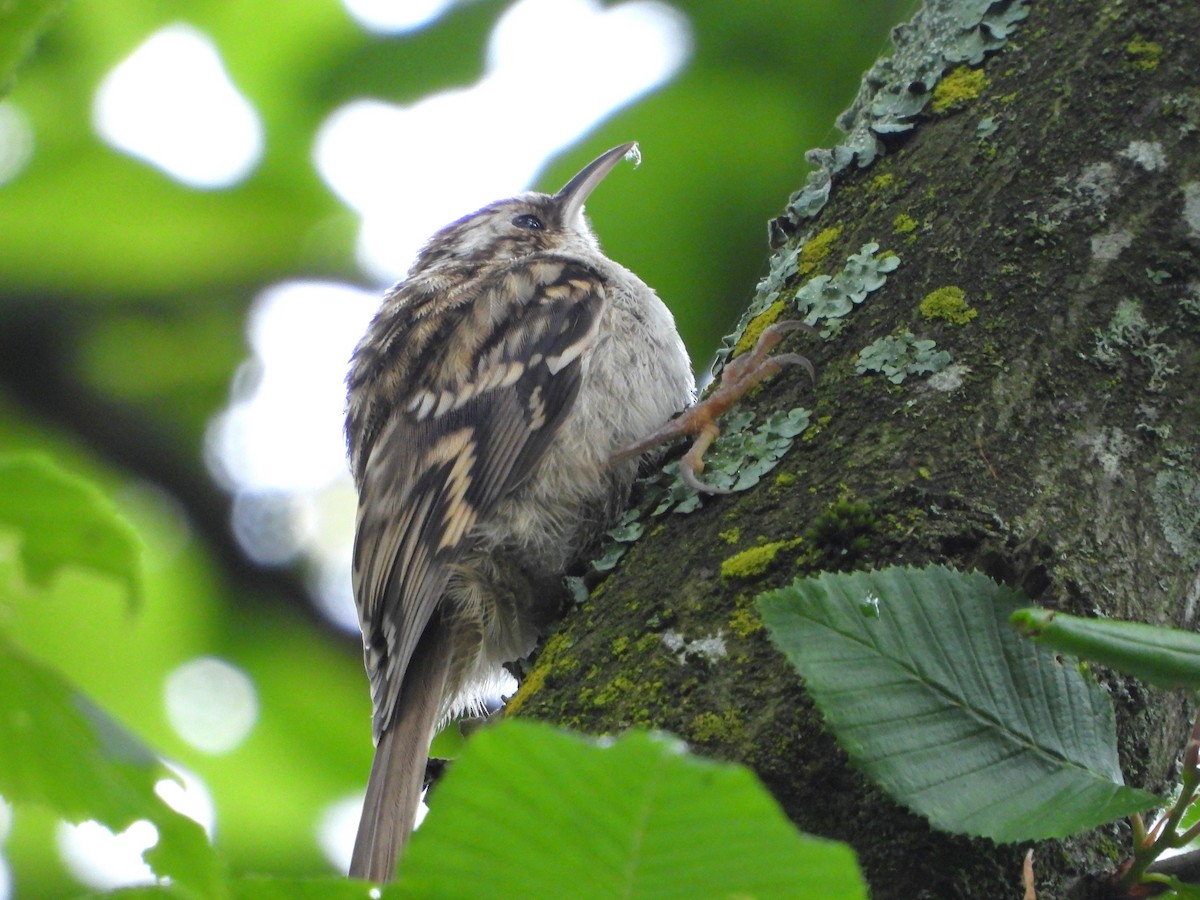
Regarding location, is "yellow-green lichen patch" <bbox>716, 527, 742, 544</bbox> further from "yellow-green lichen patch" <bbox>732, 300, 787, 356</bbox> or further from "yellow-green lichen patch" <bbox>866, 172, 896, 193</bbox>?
"yellow-green lichen patch" <bbox>866, 172, 896, 193</bbox>

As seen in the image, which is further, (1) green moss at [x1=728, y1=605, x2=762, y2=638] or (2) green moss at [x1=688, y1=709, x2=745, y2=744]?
(1) green moss at [x1=728, y1=605, x2=762, y2=638]

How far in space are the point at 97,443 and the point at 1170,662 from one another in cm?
371

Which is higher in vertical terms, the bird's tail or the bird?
the bird

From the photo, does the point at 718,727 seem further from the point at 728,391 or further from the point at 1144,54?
the point at 1144,54

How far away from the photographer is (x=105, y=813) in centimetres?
67

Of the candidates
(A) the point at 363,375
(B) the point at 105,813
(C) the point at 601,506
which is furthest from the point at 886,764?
(A) the point at 363,375

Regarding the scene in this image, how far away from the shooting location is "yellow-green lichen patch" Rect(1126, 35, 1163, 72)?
6.27ft

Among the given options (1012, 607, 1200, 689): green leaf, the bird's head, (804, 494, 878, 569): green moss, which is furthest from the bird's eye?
(1012, 607, 1200, 689): green leaf

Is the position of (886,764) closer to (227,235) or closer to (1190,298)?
(1190,298)

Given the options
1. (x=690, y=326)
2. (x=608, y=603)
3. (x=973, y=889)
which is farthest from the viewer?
(x=690, y=326)

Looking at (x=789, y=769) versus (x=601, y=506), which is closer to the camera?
(x=789, y=769)

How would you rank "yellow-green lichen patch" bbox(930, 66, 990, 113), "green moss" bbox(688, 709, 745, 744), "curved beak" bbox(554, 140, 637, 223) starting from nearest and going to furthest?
1. "green moss" bbox(688, 709, 745, 744)
2. "yellow-green lichen patch" bbox(930, 66, 990, 113)
3. "curved beak" bbox(554, 140, 637, 223)

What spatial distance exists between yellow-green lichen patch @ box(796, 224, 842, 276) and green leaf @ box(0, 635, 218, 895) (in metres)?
1.56

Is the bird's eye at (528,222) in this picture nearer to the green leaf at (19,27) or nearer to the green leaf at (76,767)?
the green leaf at (19,27)
